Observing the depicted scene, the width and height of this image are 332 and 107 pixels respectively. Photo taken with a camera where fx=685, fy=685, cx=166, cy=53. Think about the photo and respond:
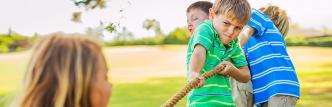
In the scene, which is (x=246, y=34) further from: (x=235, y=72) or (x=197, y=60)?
(x=197, y=60)

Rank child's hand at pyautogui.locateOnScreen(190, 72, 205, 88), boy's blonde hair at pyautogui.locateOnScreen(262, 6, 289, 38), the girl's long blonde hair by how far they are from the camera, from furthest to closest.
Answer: boy's blonde hair at pyautogui.locateOnScreen(262, 6, 289, 38) < child's hand at pyautogui.locateOnScreen(190, 72, 205, 88) < the girl's long blonde hair

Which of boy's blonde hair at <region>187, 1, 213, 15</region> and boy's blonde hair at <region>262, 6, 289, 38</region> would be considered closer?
boy's blonde hair at <region>187, 1, 213, 15</region>

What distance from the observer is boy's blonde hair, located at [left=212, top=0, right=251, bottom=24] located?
11.4 feet

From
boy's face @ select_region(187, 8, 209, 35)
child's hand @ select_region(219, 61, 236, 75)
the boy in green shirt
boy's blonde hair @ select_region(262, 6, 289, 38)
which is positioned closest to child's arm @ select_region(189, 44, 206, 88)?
the boy in green shirt

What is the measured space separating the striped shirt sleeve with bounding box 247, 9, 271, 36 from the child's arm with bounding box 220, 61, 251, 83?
2.08 ft

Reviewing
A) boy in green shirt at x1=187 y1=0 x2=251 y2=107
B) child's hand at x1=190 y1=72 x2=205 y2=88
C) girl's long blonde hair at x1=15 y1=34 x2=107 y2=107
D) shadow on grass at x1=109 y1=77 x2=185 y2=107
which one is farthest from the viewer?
shadow on grass at x1=109 y1=77 x2=185 y2=107

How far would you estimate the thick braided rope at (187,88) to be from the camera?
2812 mm

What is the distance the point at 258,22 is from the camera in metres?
4.18

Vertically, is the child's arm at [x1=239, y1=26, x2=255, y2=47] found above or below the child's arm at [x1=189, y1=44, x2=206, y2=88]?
above

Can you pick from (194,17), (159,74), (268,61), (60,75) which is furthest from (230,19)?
(159,74)

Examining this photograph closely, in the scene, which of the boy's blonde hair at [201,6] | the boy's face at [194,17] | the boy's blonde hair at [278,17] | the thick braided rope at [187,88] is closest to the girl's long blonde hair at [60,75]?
the thick braided rope at [187,88]

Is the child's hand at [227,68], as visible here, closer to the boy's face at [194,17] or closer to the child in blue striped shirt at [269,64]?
the boy's face at [194,17]

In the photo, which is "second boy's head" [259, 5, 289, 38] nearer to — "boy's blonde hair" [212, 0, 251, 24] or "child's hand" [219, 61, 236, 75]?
"boy's blonde hair" [212, 0, 251, 24]

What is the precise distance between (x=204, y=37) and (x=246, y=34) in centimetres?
81
